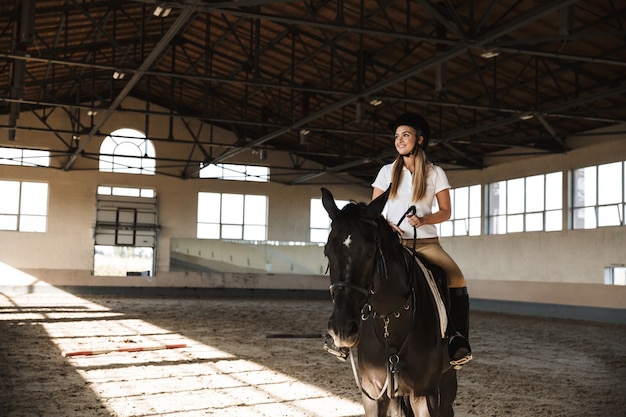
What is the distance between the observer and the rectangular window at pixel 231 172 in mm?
31984

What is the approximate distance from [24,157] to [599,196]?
2389 cm

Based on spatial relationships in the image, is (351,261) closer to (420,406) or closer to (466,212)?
(420,406)

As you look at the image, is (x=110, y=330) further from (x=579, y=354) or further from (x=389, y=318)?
(x=389, y=318)

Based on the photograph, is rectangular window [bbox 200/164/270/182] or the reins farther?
rectangular window [bbox 200/164/270/182]

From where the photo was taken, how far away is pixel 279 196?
33000 millimetres

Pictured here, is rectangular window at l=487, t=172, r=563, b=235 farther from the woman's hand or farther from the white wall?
the woman's hand

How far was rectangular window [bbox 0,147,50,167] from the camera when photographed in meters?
28.8

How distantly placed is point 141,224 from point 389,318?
28.1m

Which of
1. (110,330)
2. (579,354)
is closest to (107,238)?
(110,330)

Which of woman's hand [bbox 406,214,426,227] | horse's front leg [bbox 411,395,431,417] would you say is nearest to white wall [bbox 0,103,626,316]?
horse's front leg [bbox 411,395,431,417]

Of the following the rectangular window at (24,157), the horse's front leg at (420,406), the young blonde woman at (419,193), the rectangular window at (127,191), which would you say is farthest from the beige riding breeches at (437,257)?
the rectangular window at (127,191)

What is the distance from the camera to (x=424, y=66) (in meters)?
13.9

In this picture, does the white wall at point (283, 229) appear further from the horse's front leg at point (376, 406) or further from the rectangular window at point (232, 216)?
the horse's front leg at point (376, 406)

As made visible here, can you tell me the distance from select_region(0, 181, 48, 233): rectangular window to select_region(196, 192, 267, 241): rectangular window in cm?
718
